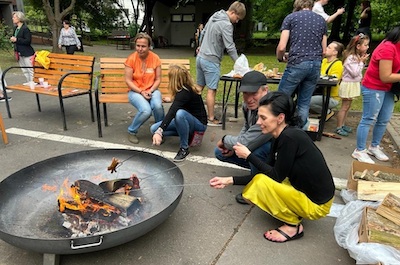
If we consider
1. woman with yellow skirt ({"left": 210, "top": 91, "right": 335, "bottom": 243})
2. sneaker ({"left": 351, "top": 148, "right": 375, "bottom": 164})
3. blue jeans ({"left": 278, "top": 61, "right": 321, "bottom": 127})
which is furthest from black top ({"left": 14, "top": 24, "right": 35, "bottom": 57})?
sneaker ({"left": 351, "top": 148, "right": 375, "bottom": 164})

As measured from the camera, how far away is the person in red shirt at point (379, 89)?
3092mm

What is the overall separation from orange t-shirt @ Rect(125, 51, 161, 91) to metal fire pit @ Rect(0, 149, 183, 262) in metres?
1.64

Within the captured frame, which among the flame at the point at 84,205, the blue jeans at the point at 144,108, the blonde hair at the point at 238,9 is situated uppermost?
the blonde hair at the point at 238,9

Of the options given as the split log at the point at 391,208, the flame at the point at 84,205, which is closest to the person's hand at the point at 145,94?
the flame at the point at 84,205

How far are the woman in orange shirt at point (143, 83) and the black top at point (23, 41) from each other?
3.44 m

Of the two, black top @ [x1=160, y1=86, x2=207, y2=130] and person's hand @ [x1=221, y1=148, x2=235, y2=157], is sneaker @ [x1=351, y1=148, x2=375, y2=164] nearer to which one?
person's hand @ [x1=221, y1=148, x2=235, y2=157]

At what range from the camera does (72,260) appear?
7.00 feet

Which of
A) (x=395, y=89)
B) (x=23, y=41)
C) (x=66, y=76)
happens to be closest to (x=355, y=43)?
(x=395, y=89)

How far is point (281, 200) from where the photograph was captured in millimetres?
2217

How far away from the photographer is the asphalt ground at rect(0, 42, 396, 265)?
2170 millimetres

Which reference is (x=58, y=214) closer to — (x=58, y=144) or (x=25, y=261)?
(x=25, y=261)

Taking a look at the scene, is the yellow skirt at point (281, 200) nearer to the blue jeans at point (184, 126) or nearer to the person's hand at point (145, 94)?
the blue jeans at point (184, 126)

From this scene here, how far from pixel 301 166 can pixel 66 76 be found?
3.98m

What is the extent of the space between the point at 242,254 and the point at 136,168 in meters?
1.26
